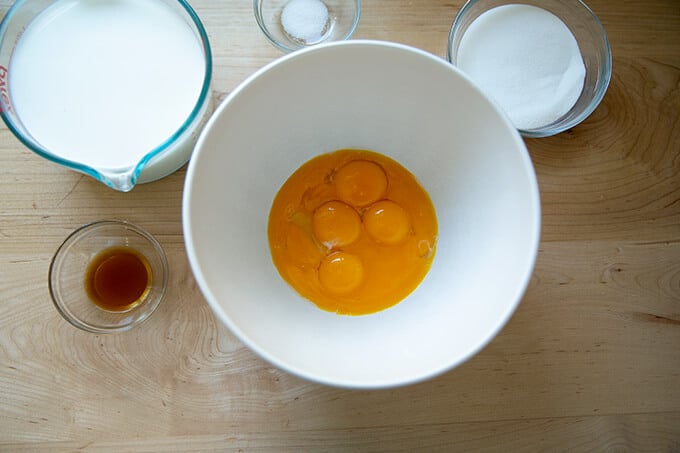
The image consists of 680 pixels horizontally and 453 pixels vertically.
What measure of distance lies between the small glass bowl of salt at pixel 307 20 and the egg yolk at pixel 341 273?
0.47m

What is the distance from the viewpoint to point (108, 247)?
118 centimetres

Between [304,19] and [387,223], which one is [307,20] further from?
[387,223]

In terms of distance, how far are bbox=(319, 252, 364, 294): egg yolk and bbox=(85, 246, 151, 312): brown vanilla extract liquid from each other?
0.38m

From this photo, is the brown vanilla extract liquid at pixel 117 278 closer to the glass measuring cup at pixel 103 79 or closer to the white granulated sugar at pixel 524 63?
the glass measuring cup at pixel 103 79

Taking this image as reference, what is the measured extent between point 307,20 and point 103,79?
1.47ft

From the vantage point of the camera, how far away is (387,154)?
1177mm

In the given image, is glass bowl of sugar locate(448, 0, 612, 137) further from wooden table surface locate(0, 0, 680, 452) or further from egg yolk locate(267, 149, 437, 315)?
egg yolk locate(267, 149, 437, 315)

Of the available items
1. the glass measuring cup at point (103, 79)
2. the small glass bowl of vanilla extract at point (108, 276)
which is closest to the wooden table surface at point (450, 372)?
the small glass bowl of vanilla extract at point (108, 276)

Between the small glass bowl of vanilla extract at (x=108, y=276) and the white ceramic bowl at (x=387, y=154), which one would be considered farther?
the small glass bowl of vanilla extract at (x=108, y=276)

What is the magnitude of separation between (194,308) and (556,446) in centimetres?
85

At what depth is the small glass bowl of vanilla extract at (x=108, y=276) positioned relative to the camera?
3.74 feet

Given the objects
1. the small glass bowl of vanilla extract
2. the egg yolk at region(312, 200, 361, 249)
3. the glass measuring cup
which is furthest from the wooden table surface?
the egg yolk at region(312, 200, 361, 249)

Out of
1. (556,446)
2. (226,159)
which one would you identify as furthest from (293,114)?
(556,446)

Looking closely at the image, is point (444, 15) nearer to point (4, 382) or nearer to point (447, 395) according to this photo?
point (447, 395)
